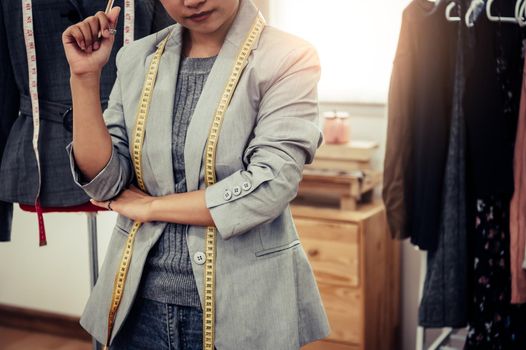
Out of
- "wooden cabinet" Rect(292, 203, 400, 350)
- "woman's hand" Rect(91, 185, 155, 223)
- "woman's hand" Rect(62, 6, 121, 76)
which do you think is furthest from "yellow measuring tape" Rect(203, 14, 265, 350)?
"wooden cabinet" Rect(292, 203, 400, 350)

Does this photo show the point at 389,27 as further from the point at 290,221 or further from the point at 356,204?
the point at 290,221

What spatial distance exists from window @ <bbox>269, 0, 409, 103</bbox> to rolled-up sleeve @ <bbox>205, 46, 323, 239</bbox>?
184 centimetres

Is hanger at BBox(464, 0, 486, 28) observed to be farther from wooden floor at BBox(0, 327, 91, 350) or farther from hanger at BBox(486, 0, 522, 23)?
wooden floor at BBox(0, 327, 91, 350)

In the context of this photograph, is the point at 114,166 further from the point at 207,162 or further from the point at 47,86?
the point at 47,86

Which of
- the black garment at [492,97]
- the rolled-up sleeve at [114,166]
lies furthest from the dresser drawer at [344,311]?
the rolled-up sleeve at [114,166]

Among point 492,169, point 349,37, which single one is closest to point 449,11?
point 492,169

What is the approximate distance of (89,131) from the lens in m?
1.26

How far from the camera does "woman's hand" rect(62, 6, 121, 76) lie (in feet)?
4.19

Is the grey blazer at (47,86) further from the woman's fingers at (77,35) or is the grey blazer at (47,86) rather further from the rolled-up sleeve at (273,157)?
the rolled-up sleeve at (273,157)

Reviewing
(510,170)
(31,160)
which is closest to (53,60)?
(31,160)

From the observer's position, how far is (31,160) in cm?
181

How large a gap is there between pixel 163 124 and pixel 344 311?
5.43 feet

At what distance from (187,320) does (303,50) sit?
54 centimetres

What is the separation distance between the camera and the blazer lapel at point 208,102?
4.02ft
